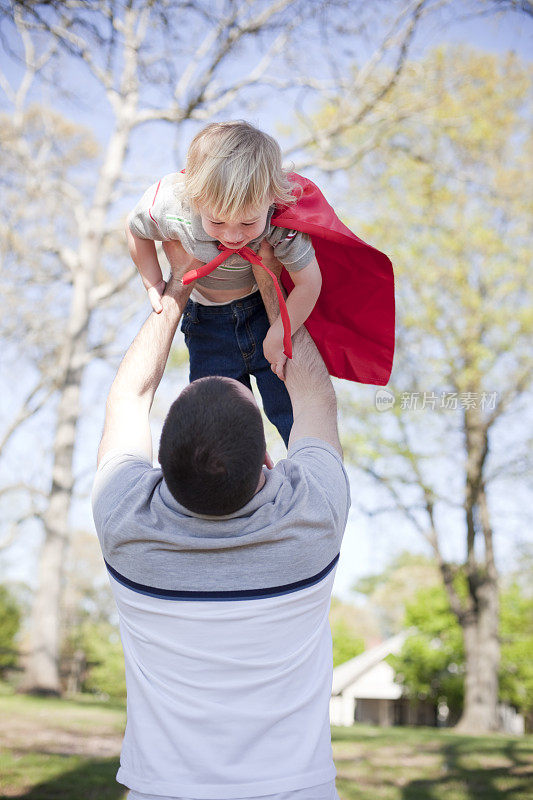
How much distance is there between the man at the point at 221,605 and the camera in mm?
1326

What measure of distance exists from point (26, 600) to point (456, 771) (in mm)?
24225

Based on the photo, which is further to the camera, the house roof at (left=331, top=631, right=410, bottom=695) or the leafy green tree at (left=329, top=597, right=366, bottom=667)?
the leafy green tree at (left=329, top=597, right=366, bottom=667)

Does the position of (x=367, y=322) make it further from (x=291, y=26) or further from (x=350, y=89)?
(x=350, y=89)

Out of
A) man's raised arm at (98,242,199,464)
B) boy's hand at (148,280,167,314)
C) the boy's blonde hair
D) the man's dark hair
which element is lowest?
the man's dark hair

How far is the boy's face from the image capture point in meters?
1.85

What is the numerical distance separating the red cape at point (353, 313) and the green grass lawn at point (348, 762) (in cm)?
307

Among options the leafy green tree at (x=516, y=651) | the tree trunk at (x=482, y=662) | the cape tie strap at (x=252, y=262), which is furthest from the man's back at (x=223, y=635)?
the leafy green tree at (x=516, y=651)

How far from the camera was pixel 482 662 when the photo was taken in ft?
39.8

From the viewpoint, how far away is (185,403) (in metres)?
1.37

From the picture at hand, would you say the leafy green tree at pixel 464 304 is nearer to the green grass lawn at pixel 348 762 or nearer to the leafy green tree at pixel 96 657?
the green grass lawn at pixel 348 762

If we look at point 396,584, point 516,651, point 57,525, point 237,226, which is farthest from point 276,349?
point 396,584

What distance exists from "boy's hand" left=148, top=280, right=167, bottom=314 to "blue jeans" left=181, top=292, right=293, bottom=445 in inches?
6.7

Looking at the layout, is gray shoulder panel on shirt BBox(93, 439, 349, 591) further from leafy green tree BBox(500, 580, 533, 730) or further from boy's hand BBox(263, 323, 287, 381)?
leafy green tree BBox(500, 580, 533, 730)

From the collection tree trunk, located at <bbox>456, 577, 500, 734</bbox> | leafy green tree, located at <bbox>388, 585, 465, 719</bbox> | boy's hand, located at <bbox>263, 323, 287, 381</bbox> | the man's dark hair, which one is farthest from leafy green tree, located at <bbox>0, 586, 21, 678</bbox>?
the man's dark hair
